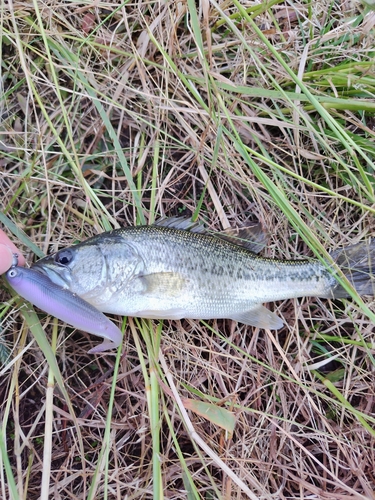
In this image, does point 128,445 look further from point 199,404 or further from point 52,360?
point 52,360

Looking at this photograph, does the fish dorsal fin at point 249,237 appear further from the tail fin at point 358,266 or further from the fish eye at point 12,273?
the fish eye at point 12,273

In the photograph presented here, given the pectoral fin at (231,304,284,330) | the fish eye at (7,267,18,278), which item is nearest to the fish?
the pectoral fin at (231,304,284,330)

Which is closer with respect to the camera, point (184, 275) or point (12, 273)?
point (12, 273)

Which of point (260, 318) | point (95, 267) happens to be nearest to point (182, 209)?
point (95, 267)

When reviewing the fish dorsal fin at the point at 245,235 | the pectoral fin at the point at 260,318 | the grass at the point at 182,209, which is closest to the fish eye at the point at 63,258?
the grass at the point at 182,209

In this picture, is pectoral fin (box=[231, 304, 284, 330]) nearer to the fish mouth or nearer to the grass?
the grass

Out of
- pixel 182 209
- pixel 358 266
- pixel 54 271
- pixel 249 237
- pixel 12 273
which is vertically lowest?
pixel 358 266

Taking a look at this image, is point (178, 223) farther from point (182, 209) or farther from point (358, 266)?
point (358, 266)
